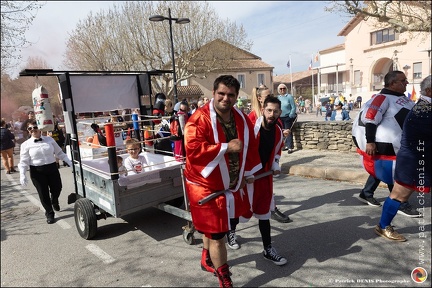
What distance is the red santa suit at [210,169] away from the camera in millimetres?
2520

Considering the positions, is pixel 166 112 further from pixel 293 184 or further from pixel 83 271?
pixel 83 271

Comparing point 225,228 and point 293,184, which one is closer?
point 225,228

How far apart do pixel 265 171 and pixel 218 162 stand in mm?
934

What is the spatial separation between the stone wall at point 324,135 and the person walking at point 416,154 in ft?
15.8

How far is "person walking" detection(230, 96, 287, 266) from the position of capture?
318 cm

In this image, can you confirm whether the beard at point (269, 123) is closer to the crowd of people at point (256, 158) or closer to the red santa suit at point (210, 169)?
the crowd of people at point (256, 158)

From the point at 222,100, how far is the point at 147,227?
9.11 ft

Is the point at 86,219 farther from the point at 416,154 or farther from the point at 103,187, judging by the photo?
the point at 416,154

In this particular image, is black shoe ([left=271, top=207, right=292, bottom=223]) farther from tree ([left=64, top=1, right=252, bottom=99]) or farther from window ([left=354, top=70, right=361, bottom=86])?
window ([left=354, top=70, right=361, bottom=86])

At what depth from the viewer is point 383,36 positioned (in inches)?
1316

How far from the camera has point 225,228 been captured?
2.64m

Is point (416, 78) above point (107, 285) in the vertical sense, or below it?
above

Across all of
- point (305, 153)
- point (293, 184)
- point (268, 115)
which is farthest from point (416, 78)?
point (268, 115)

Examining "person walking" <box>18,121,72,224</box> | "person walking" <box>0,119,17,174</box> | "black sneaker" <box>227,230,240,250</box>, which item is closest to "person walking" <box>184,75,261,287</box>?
"black sneaker" <box>227,230,240,250</box>
